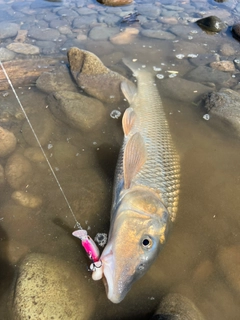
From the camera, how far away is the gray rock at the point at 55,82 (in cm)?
504

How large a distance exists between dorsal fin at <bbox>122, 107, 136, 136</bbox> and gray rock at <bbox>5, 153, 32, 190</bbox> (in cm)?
153

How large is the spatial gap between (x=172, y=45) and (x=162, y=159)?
435 cm

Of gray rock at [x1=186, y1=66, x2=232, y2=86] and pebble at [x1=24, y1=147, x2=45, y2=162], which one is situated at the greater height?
gray rock at [x1=186, y1=66, x2=232, y2=86]

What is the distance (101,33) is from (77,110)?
12.3ft

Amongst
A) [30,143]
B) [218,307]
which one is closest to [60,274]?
[218,307]

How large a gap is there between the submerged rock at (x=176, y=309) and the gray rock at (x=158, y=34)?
6.36 metres

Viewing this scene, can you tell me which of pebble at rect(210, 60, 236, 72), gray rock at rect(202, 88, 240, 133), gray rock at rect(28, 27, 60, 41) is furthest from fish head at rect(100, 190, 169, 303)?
gray rock at rect(28, 27, 60, 41)

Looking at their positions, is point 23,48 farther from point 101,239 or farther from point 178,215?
point 178,215

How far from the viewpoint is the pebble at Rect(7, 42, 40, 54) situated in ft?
20.8

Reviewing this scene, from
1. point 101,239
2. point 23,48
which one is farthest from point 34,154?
point 23,48

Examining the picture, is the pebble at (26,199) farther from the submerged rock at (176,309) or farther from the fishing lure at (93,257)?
the submerged rock at (176,309)

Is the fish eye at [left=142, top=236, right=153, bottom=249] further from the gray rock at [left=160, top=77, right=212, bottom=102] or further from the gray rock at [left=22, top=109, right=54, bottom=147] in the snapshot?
the gray rock at [left=160, top=77, right=212, bottom=102]

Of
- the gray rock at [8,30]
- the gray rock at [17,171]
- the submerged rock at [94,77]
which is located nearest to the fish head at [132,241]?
the gray rock at [17,171]

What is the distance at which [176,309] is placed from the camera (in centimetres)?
251
